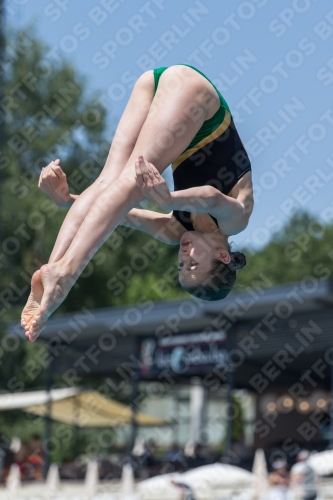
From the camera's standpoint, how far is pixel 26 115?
100.0 ft

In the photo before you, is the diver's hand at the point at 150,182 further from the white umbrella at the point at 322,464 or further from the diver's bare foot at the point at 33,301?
the white umbrella at the point at 322,464

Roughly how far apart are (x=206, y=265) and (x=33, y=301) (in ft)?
3.44

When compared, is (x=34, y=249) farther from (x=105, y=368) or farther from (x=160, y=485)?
(x=160, y=485)

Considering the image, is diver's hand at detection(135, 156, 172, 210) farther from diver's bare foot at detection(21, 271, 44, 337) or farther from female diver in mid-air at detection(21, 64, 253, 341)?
diver's bare foot at detection(21, 271, 44, 337)

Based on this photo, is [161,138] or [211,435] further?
[211,435]

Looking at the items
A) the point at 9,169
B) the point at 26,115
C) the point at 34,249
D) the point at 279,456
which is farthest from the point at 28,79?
the point at 279,456

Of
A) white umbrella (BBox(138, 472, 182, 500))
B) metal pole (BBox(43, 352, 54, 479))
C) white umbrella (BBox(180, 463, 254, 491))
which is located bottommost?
metal pole (BBox(43, 352, 54, 479))

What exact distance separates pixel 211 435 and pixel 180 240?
1196 inches

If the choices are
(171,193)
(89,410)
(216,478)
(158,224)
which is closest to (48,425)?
A: (89,410)

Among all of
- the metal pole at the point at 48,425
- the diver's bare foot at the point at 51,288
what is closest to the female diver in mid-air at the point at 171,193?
the diver's bare foot at the point at 51,288

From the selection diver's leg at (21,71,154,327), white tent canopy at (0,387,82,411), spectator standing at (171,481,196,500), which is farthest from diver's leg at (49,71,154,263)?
white tent canopy at (0,387,82,411)

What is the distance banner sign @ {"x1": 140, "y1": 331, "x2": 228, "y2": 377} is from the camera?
1866 centimetres

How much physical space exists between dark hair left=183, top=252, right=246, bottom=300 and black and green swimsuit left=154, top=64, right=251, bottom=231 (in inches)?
14.9

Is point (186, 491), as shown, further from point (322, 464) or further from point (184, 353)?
point (184, 353)
